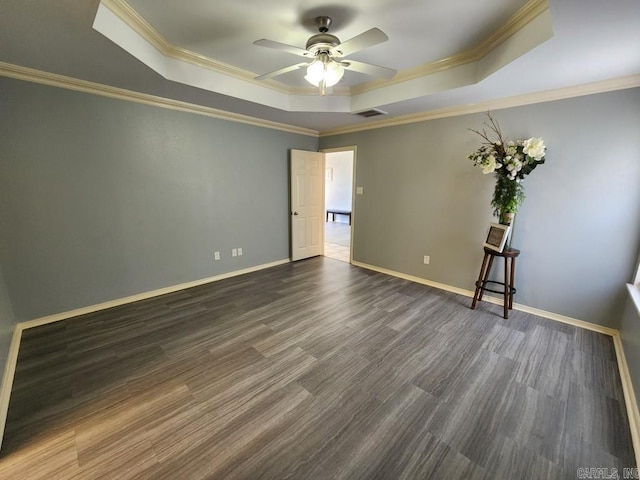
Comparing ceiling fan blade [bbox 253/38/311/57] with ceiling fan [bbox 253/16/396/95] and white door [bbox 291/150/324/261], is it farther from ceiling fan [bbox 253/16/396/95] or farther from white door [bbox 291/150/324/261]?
white door [bbox 291/150/324/261]

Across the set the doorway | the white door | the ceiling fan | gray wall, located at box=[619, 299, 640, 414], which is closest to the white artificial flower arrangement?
gray wall, located at box=[619, 299, 640, 414]

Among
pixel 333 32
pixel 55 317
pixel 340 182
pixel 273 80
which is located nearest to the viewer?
pixel 333 32

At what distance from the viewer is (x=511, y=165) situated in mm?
2711

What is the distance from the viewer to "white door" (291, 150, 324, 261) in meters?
4.88

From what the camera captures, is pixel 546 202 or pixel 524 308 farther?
pixel 524 308

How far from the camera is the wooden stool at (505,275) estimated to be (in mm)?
2957

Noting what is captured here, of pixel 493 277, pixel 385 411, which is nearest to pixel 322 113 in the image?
pixel 493 277

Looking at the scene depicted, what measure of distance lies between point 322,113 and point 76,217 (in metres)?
3.24

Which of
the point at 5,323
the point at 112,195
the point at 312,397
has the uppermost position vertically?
the point at 112,195

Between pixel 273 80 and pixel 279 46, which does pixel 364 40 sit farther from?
pixel 273 80

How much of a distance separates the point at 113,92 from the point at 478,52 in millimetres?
3805

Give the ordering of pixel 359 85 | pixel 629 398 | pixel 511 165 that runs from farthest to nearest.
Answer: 1. pixel 359 85
2. pixel 511 165
3. pixel 629 398

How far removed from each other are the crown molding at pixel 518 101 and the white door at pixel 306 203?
1167mm

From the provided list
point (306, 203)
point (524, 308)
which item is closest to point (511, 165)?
point (524, 308)
